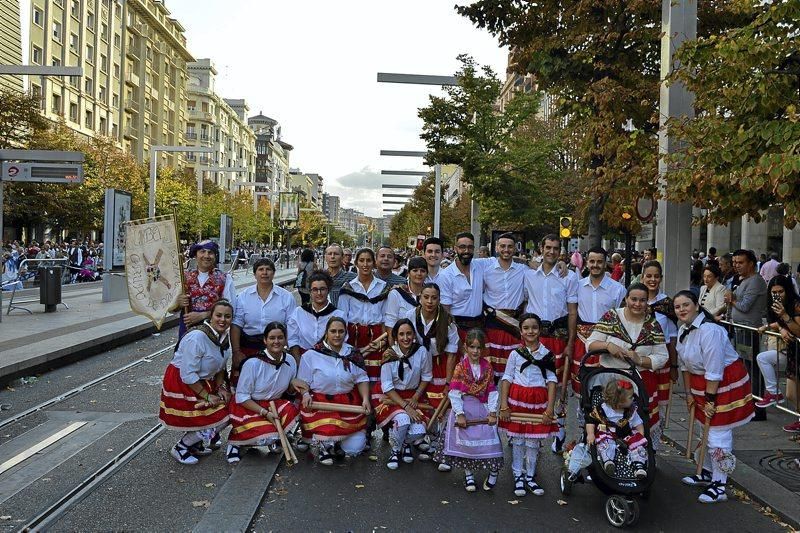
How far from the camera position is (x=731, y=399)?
18.6 ft

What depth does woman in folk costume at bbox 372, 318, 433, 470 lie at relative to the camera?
6.36m

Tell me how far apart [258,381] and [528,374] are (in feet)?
7.76

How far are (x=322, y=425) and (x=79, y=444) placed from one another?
2369mm

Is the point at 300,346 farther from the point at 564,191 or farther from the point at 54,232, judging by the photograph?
the point at 54,232

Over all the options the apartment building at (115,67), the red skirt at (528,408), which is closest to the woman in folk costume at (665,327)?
the red skirt at (528,408)

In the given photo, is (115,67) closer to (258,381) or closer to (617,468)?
(258,381)

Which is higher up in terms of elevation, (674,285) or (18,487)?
(674,285)

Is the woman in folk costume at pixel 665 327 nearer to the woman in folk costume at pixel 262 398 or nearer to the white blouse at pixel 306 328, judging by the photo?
the white blouse at pixel 306 328

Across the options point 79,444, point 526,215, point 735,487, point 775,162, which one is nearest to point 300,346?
point 79,444

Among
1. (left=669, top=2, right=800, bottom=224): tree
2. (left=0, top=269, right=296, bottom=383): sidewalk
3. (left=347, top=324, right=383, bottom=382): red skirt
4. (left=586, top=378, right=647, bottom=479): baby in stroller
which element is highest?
(left=669, top=2, right=800, bottom=224): tree

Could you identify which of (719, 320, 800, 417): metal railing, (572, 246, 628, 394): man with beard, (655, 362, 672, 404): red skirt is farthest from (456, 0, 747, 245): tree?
(655, 362, 672, 404): red skirt

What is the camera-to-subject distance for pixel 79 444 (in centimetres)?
677

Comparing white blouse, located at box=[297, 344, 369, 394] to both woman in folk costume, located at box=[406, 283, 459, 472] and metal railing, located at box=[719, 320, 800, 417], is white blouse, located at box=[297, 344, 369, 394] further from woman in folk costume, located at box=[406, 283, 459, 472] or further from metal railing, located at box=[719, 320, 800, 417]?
metal railing, located at box=[719, 320, 800, 417]

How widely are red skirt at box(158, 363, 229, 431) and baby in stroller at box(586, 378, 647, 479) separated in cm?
326
